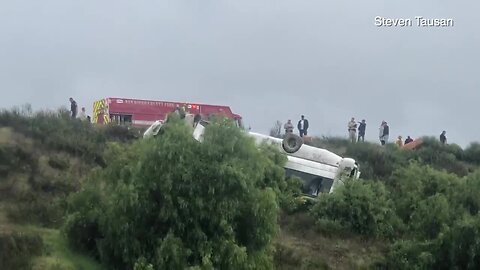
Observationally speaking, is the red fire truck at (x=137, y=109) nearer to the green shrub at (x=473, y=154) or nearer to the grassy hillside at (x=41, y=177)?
the grassy hillside at (x=41, y=177)

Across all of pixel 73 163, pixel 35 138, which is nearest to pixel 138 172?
pixel 73 163

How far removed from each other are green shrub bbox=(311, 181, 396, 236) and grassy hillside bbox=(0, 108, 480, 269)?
3cm

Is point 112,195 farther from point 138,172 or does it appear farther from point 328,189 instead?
point 328,189

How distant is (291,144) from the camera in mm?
30641

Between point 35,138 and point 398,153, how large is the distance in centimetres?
1723

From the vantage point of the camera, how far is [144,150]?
70.6 feet

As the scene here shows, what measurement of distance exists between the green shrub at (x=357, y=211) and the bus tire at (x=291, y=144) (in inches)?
75.2

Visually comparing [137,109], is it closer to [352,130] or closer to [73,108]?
[73,108]

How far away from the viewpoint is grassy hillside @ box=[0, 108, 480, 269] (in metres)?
24.0

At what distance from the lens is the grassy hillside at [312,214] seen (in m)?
24.0

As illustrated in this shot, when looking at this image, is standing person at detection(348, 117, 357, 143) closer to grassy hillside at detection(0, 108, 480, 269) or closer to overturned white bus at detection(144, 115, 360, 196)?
grassy hillside at detection(0, 108, 480, 269)

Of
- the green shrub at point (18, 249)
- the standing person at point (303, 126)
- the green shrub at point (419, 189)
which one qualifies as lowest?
the green shrub at point (18, 249)

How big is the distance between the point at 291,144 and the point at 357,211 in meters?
3.23

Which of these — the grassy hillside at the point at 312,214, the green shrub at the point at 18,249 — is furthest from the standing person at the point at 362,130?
the green shrub at the point at 18,249
